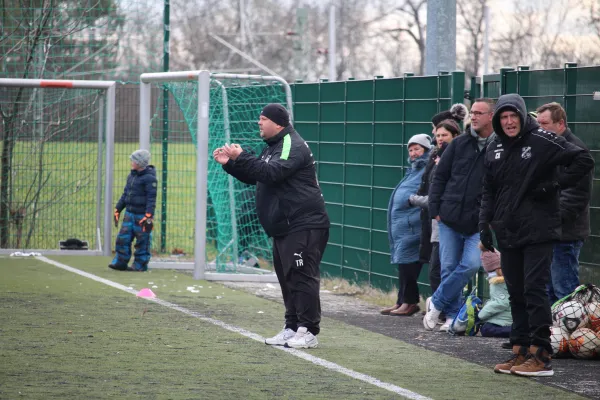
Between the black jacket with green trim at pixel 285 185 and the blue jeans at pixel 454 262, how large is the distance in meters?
1.52

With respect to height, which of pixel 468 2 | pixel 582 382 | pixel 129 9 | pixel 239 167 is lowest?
pixel 582 382

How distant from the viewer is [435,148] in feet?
36.2

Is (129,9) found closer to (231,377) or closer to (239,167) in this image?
(239,167)

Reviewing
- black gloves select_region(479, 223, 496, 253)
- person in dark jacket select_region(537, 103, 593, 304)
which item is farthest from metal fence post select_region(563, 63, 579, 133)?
black gloves select_region(479, 223, 496, 253)

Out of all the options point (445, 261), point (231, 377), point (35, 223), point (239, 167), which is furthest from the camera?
point (35, 223)

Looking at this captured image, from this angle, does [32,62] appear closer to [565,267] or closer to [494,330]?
[494,330]

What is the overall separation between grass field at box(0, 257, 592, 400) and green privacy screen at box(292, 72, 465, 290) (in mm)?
1793

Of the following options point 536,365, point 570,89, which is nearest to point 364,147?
point 570,89

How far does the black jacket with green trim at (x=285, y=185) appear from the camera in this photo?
893 centimetres

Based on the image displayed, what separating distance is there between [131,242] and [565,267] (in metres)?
6.94

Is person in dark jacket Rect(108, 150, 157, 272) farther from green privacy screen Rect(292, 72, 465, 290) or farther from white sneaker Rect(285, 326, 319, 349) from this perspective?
white sneaker Rect(285, 326, 319, 349)

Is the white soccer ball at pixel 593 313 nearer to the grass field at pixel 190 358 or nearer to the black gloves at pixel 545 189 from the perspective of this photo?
the grass field at pixel 190 358

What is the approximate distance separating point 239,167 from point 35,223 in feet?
28.7

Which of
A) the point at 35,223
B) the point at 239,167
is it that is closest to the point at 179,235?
the point at 35,223
